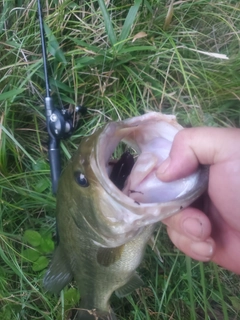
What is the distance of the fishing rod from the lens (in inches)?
83.5

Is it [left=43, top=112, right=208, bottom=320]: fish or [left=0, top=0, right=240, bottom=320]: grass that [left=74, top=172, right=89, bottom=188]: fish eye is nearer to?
[left=43, top=112, right=208, bottom=320]: fish

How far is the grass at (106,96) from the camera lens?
2207 mm

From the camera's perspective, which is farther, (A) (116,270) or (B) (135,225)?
(A) (116,270)

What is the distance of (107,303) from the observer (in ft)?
6.29

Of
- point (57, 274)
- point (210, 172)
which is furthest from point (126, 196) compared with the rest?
point (57, 274)

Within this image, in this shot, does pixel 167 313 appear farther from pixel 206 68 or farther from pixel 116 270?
pixel 206 68

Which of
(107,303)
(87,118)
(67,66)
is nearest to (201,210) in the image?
(107,303)

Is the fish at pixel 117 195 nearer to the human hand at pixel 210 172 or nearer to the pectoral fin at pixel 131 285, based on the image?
the human hand at pixel 210 172

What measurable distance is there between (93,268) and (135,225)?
1.52ft

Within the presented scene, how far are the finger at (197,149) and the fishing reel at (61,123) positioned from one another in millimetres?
923

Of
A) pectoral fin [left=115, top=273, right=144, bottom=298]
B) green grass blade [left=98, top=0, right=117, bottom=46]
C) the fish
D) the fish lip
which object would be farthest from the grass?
the fish lip

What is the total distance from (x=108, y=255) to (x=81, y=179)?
0.39 meters

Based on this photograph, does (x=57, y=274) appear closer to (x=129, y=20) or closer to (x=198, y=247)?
(x=198, y=247)

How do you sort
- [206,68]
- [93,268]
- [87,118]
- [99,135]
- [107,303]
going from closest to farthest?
[99,135] → [93,268] → [107,303] → [206,68] → [87,118]
